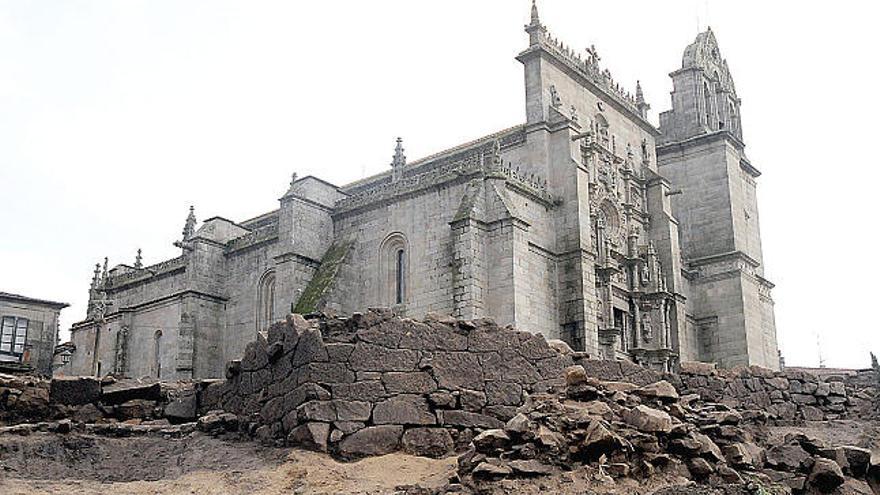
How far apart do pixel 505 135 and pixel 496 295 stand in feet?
26.6

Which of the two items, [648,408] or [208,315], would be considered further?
[208,315]

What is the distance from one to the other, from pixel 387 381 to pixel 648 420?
A: 11.7 ft

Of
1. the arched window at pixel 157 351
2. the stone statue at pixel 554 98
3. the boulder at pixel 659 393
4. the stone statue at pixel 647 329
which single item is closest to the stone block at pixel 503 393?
the boulder at pixel 659 393

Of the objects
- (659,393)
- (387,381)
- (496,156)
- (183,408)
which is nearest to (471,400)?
(387,381)

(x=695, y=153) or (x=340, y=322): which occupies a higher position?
(x=695, y=153)

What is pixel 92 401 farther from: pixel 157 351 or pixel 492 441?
pixel 157 351

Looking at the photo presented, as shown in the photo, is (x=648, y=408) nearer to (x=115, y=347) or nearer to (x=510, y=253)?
(x=510, y=253)

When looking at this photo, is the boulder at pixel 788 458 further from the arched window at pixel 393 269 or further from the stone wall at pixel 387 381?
the arched window at pixel 393 269

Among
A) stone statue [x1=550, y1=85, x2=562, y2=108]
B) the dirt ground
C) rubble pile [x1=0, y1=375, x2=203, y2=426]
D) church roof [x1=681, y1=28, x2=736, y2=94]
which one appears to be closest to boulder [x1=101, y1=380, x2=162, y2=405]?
rubble pile [x1=0, y1=375, x2=203, y2=426]

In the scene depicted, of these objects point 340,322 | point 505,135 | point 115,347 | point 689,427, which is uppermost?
point 505,135

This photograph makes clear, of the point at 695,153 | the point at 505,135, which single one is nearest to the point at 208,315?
the point at 505,135

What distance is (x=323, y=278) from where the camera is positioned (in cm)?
3372

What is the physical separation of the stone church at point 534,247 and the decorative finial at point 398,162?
9 centimetres

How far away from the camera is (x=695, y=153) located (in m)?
43.1
